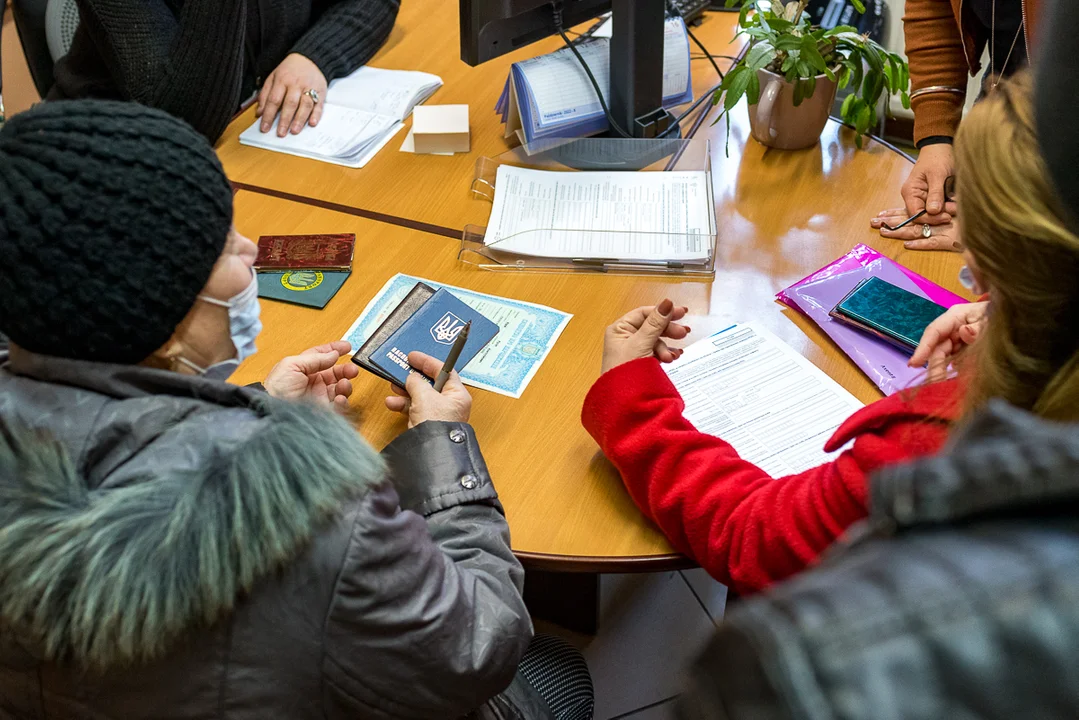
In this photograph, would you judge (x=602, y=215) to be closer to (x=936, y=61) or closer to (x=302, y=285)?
(x=302, y=285)

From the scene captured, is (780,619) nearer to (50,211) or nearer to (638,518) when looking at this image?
(50,211)

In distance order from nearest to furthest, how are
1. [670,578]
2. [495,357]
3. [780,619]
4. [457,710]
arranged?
[780,619] < [457,710] < [495,357] < [670,578]

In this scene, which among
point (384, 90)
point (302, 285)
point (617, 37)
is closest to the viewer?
point (302, 285)

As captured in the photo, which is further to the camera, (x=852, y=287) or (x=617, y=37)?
(x=617, y=37)

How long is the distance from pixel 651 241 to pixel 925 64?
2.22 ft

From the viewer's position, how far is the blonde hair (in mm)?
558

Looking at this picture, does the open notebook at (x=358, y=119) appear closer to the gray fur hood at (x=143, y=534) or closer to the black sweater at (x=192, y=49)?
the black sweater at (x=192, y=49)

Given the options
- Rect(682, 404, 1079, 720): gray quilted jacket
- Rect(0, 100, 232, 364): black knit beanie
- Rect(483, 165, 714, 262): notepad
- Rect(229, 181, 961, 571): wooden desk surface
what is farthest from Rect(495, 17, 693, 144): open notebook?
Rect(682, 404, 1079, 720): gray quilted jacket

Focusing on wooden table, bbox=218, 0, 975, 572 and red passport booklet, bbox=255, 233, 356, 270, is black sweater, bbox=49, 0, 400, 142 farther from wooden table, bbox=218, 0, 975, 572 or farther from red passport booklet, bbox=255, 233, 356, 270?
red passport booklet, bbox=255, 233, 356, 270

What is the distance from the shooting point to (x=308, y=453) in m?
0.63

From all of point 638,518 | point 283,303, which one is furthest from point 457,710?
point 283,303

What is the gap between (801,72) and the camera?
1.36 meters

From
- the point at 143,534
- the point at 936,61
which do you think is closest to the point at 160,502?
the point at 143,534

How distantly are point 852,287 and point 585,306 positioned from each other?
1.29ft
